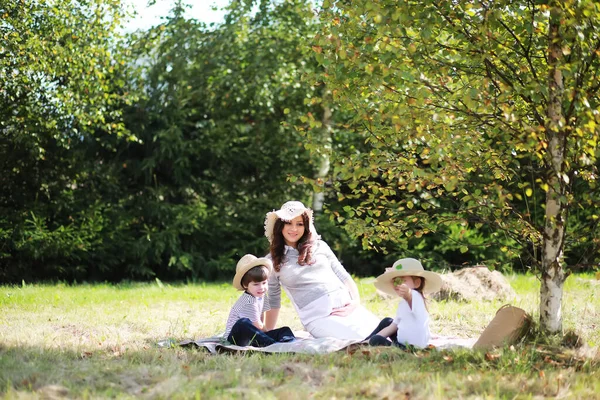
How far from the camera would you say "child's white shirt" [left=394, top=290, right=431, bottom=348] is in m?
5.47

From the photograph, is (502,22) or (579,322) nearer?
(502,22)

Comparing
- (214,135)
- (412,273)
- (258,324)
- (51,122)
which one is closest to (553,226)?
(412,273)

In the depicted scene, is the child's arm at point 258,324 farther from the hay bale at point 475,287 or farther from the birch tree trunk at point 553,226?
the hay bale at point 475,287

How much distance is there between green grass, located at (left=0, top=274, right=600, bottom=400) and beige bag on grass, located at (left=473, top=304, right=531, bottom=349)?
118 mm

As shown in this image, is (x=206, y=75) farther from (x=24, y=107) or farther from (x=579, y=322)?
(x=579, y=322)

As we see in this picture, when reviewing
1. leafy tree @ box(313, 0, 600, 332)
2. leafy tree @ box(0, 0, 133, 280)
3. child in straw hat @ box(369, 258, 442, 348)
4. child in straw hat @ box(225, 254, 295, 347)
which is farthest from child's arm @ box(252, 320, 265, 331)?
leafy tree @ box(0, 0, 133, 280)

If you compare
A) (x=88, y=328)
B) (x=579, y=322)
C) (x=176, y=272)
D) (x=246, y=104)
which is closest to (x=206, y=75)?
(x=246, y=104)

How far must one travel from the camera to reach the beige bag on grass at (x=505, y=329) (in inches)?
211

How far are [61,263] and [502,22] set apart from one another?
9.67 metres

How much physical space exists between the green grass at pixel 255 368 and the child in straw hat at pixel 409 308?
21 centimetres

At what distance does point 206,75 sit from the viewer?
44.2ft

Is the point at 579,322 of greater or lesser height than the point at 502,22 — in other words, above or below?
below

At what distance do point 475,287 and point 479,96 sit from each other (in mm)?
4245

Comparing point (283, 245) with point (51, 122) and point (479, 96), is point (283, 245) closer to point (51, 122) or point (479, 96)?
point (479, 96)
